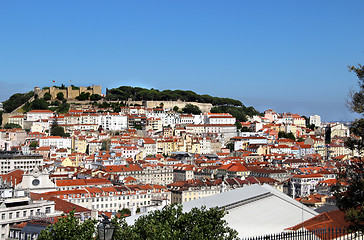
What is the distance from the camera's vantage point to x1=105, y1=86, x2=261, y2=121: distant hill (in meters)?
102

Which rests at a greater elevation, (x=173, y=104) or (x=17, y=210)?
(x=173, y=104)

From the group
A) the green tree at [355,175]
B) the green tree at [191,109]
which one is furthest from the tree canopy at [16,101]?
the green tree at [355,175]

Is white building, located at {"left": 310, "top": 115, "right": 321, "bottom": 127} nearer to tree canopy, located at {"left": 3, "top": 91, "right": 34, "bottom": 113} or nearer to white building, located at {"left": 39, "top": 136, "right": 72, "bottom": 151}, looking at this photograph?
tree canopy, located at {"left": 3, "top": 91, "right": 34, "bottom": 113}

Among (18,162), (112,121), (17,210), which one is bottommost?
(18,162)

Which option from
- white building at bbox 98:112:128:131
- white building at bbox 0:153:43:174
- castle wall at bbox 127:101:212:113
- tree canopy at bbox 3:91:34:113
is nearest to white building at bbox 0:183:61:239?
white building at bbox 0:153:43:174

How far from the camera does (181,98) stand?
10706 cm

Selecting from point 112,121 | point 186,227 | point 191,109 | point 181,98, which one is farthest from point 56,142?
point 186,227

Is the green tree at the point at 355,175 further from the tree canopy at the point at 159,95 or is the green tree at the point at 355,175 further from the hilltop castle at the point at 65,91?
the hilltop castle at the point at 65,91

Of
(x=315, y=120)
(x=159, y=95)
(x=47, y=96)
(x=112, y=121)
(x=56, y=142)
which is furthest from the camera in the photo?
(x=315, y=120)

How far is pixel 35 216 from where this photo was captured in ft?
70.9

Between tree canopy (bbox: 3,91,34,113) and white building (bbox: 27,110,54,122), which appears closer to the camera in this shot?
white building (bbox: 27,110,54,122)

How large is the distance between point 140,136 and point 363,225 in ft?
242

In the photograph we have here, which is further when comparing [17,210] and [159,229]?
[17,210]

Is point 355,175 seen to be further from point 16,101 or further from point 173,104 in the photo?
point 16,101
